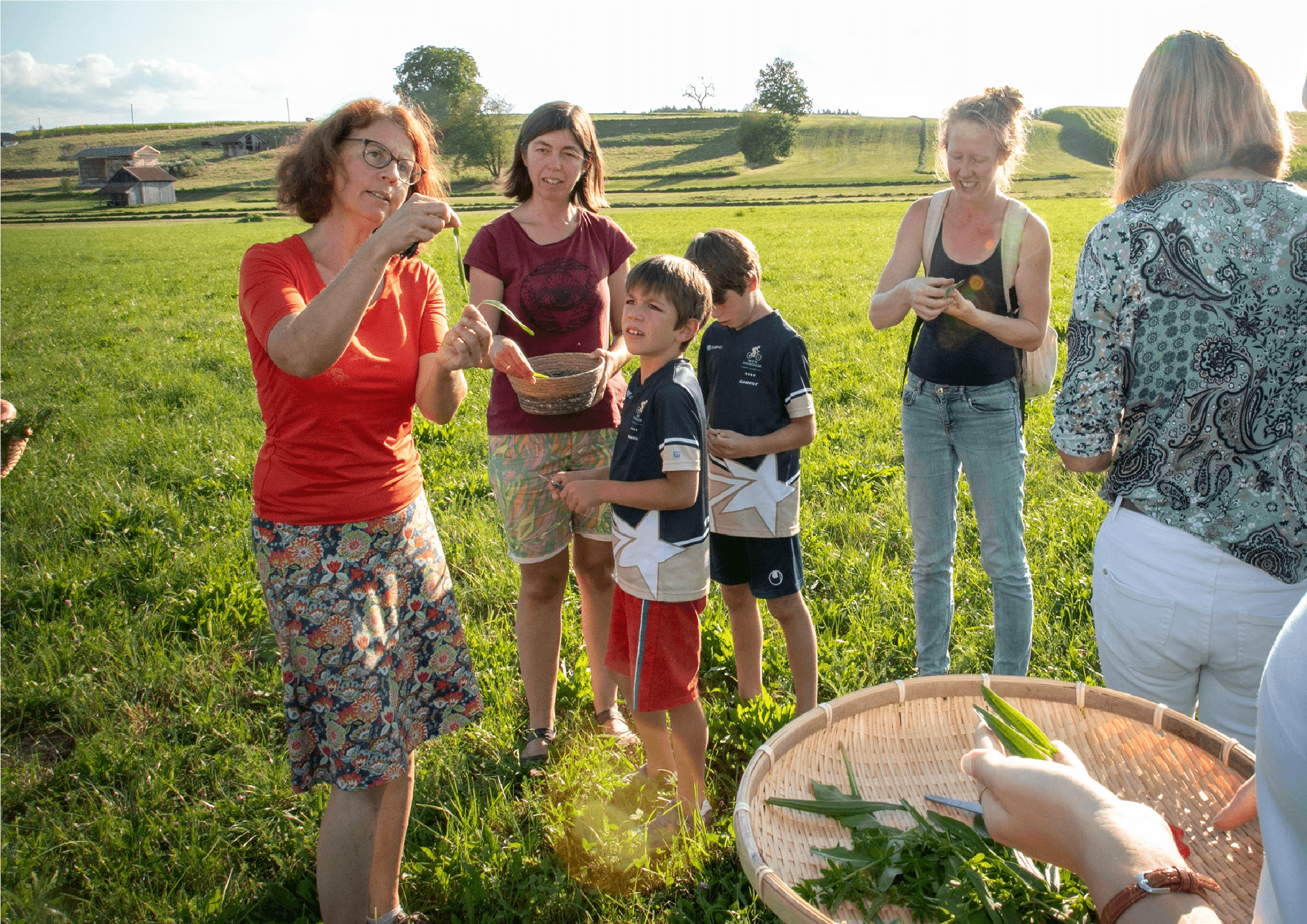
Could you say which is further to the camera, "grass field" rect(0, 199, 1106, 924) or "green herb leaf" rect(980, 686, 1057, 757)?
"grass field" rect(0, 199, 1106, 924)

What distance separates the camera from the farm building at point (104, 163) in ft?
220

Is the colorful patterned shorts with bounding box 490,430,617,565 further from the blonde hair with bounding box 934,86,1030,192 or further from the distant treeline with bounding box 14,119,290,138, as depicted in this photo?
the distant treeline with bounding box 14,119,290,138

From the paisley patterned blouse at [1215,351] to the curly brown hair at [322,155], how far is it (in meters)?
1.95

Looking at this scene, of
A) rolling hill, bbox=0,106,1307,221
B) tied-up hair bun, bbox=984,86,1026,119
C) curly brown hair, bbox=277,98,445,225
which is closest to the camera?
curly brown hair, bbox=277,98,445,225

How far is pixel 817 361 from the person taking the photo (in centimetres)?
903

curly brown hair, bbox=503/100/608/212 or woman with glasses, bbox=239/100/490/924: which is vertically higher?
curly brown hair, bbox=503/100/608/212

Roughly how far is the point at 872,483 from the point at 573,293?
3215 millimetres

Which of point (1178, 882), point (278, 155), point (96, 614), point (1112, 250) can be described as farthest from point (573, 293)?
point (96, 614)

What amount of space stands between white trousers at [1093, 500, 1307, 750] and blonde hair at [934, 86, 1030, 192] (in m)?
1.53

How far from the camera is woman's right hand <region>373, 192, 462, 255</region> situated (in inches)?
83.8

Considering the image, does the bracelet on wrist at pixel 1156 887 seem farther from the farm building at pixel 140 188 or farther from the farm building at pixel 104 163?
the farm building at pixel 104 163

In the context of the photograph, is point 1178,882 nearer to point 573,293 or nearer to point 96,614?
point 573,293

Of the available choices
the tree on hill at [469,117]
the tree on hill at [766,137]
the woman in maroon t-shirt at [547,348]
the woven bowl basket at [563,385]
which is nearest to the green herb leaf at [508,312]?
the woman in maroon t-shirt at [547,348]

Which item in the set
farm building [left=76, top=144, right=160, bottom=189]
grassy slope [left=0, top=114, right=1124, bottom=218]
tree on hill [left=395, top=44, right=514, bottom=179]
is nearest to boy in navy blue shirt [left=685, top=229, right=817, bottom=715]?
tree on hill [left=395, top=44, right=514, bottom=179]
